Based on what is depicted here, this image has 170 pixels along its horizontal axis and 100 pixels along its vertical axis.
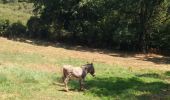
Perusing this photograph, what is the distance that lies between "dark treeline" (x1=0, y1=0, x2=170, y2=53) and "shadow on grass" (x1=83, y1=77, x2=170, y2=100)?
66.7ft

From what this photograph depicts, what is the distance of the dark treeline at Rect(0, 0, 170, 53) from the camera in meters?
44.9

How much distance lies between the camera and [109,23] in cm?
4656

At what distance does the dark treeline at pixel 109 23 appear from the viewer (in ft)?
147

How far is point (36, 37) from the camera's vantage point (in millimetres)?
53906

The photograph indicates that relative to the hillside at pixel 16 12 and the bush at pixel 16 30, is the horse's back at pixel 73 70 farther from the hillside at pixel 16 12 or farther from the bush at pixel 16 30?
the hillside at pixel 16 12

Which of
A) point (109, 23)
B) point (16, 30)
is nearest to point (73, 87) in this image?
point (109, 23)

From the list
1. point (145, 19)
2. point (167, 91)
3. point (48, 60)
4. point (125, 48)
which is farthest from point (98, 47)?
point (167, 91)

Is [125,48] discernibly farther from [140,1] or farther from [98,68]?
[98,68]

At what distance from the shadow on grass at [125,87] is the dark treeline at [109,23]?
66.7ft

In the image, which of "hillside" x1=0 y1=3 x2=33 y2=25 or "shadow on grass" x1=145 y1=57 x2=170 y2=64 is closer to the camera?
"shadow on grass" x1=145 y1=57 x2=170 y2=64

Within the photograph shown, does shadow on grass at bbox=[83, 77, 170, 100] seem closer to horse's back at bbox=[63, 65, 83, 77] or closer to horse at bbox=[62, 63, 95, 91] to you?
horse at bbox=[62, 63, 95, 91]

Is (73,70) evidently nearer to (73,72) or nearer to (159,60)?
(73,72)

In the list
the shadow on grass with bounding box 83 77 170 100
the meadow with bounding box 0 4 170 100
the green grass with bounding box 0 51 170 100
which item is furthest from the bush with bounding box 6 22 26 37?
the shadow on grass with bounding box 83 77 170 100

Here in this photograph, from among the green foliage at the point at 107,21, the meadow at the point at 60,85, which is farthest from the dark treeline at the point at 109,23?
the meadow at the point at 60,85
